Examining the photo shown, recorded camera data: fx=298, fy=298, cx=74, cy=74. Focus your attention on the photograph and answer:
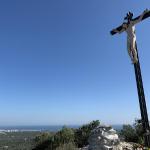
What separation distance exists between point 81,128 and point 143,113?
15739mm

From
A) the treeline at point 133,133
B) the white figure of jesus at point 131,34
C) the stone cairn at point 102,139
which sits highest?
the white figure of jesus at point 131,34

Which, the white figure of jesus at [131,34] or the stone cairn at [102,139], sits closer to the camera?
the stone cairn at [102,139]

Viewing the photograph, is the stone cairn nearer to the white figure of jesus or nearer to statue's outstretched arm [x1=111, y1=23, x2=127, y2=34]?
the white figure of jesus

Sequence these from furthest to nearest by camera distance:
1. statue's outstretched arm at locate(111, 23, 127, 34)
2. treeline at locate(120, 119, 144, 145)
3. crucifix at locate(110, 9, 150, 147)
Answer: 1. treeline at locate(120, 119, 144, 145)
2. statue's outstretched arm at locate(111, 23, 127, 34)
3. crucifix at locate(110, 9, 150, 147)

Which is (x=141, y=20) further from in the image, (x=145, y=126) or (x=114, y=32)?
(x=145, y=126)

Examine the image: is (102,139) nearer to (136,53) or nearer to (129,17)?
(136,53)

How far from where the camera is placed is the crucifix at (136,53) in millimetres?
8844

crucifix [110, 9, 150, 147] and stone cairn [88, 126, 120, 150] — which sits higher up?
crucifix [110, 9, 150, 147]

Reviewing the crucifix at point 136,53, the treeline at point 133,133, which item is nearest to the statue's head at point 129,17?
the crucifix at point 136,53

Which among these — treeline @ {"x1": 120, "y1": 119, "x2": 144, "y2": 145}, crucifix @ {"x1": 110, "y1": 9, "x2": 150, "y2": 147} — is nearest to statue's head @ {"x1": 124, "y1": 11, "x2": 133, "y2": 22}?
crucifix @ {"x1": 110, "y1": 9, "x2": 150, "y2": 147}

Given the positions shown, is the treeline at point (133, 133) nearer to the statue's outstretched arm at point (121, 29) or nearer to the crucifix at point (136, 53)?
the crucifix at point (136, 53)

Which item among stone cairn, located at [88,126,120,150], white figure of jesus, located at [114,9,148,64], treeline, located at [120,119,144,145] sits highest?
white figure of jesus, located at [114,9,148,64]

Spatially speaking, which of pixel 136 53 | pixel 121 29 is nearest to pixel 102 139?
pixel 136 53

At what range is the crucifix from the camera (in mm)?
8844
